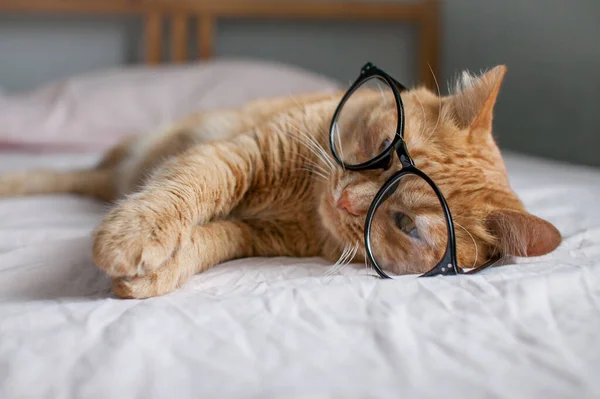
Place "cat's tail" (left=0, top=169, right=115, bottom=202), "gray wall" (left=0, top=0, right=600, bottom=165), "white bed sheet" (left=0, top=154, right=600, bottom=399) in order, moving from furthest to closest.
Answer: "gray wall" (left=0, top=0, right=600, bottom=165), "cat's tail" (left=0, top=169, right=115, bottom=202), "white bed sheet" (left=0, top=154, right=600, bottom=399)

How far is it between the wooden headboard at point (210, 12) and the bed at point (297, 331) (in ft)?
6.72

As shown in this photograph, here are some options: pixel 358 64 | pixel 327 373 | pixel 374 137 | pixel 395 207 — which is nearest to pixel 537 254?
pixel 395 207

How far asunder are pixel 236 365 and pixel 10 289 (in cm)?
42

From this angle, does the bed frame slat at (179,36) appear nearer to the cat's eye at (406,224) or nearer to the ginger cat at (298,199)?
the ginger cat at (298,199)

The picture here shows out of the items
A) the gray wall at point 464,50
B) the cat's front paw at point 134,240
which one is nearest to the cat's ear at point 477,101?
the cat's front paw at point 134,240

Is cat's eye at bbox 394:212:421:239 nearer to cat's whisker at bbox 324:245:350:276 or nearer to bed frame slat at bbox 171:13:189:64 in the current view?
cat's whisker at bbox 324:245:350:276

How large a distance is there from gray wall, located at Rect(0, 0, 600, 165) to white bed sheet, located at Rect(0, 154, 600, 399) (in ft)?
5.00

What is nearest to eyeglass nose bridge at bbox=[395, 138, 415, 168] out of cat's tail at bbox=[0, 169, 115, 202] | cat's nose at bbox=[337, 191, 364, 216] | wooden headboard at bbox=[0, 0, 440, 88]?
cat's nose at bbox=[337, 191, 364, 216]

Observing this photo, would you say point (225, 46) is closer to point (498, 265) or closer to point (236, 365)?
point (498, 265)

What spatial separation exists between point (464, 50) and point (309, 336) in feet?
8.76

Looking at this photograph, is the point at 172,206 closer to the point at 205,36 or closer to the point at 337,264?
the point at 337,264

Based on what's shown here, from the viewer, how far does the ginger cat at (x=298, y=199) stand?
0.87 metres

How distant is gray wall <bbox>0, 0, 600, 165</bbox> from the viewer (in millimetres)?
2180

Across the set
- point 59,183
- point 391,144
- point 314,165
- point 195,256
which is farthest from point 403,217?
point 59,183
